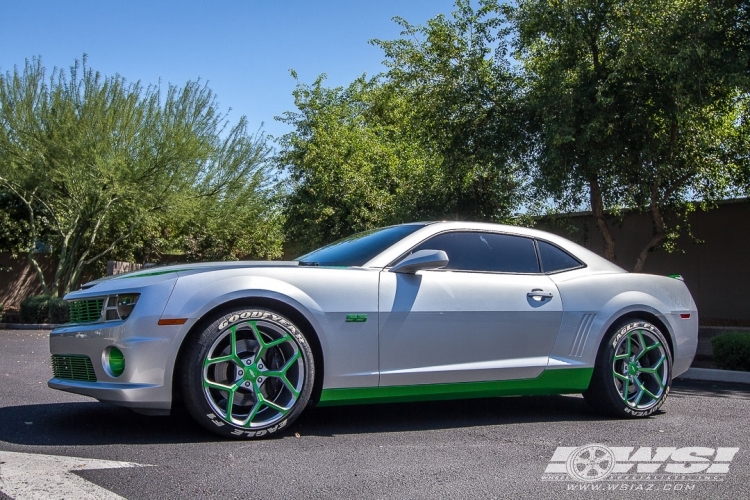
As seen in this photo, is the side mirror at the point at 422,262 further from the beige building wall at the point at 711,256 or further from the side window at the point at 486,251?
the beige building wall at the point at 711,256

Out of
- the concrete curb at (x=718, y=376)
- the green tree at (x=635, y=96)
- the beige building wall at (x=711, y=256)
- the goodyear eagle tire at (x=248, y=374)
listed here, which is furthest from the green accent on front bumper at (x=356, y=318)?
the beige building wall at (x=711, y=256)

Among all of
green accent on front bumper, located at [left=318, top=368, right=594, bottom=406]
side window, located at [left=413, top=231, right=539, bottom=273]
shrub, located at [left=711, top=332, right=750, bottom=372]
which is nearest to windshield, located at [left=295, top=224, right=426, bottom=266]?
side window, located at [left=413, top=231, right=539, bottom=273]

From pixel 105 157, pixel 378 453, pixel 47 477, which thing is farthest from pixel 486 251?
pixel 105 157

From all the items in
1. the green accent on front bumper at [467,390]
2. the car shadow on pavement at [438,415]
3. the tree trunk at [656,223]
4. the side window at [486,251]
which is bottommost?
the car shadow on pavement at [438,415]

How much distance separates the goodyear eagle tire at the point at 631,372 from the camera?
6.01 m

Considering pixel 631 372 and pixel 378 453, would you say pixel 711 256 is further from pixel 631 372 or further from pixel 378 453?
pixel 378 453

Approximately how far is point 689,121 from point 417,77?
553 centimetres

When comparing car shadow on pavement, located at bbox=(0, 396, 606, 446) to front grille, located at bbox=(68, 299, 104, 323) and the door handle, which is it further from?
the door handle

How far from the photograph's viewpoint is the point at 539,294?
589 cm

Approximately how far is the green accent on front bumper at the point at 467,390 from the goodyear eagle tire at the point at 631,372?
0.14m

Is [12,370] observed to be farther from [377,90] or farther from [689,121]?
[377,90]

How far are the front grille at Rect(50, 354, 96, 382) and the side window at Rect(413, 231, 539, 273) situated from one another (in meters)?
2.30

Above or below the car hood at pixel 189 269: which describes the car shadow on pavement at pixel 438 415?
below

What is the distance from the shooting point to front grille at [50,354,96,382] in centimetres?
487
